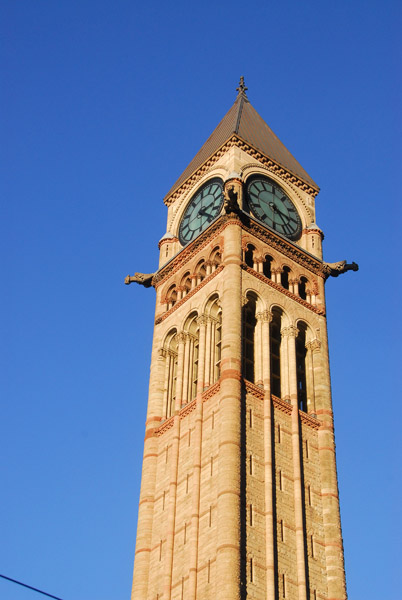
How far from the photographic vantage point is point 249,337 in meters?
45.1

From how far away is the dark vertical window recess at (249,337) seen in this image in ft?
144

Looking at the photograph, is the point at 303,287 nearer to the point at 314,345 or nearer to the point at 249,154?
the point at 314,345

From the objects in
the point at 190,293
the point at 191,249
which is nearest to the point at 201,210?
the point at 191,249

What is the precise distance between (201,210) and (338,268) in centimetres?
808

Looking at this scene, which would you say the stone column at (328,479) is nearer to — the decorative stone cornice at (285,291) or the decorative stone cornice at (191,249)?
the decorative stone cornice at (285,291)

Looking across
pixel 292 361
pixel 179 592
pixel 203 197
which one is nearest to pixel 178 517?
pixel 179 592

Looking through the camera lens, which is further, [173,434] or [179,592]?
[173,434]

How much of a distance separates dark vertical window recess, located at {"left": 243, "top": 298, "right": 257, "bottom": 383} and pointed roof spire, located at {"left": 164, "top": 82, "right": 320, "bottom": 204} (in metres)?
11.3

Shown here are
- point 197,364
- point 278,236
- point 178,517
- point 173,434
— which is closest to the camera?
point 178,517

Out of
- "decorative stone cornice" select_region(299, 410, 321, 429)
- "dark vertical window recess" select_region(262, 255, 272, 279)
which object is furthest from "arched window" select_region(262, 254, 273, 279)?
"decorative stone cornice" select_region(299, 410, 321, 429)

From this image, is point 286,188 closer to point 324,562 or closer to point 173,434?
point 173,434

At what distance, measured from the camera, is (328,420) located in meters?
43.9

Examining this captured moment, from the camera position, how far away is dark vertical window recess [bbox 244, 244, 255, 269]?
1876 inches

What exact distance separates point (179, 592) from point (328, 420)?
36.2 ft
